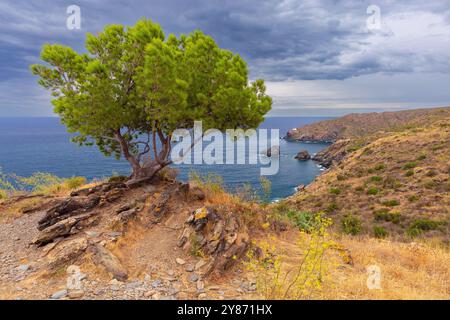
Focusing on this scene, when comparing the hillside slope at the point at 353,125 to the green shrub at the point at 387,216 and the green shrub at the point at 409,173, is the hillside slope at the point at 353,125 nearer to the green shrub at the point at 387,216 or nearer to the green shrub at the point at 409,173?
the green shrub at the point at 409,173

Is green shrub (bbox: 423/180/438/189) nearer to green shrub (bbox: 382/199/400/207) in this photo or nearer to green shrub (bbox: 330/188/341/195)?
green shrub (bbox: 382/199/400/207)

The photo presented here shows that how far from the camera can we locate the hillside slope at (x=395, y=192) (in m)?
25.2

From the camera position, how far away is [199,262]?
6051 mm

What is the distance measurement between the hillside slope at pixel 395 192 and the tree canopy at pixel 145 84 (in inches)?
510

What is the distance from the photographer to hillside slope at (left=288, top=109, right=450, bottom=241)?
82.8 feet

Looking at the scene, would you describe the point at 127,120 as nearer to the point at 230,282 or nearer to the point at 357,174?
the point at 230,282

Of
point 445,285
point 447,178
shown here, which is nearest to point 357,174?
point 447,178

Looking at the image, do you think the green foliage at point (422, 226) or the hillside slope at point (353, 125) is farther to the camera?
the hillside slope at point (353, 125)

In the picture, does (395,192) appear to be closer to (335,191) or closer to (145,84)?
(335,191)

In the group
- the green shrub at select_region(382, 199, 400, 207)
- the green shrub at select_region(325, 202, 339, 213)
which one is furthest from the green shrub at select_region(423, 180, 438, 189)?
the green shrub at select_region(325, 202, 339, 213)

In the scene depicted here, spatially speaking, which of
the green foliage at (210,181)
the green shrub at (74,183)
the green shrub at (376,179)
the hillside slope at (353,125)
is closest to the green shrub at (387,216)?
the green shrub at (376,179)

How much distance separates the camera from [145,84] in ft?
25.9

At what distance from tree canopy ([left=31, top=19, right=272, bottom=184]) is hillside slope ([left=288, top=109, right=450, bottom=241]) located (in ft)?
42.5
